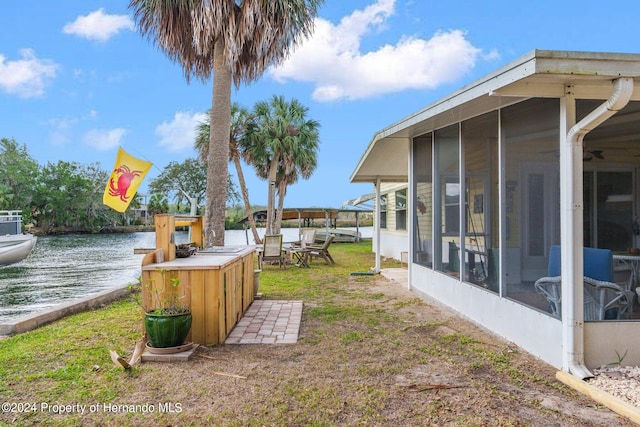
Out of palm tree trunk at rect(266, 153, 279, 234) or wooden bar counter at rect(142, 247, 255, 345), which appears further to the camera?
palm tree trunk at rect(266, 153, 279, 234)

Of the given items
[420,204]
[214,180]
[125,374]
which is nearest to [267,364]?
[125,374]

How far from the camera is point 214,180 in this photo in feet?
25.0

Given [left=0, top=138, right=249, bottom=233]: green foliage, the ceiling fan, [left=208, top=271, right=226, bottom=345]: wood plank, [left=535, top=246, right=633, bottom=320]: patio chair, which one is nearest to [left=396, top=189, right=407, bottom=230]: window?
the ceiling fan

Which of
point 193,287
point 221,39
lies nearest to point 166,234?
point 193,287

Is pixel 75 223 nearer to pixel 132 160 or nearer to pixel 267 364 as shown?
pixel 132 160

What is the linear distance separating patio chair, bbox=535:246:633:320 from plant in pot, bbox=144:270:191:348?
3313mm

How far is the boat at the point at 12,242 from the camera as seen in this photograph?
17.3m

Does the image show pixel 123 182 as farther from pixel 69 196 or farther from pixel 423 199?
pixel 69 196

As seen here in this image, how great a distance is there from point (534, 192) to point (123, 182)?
5.03m

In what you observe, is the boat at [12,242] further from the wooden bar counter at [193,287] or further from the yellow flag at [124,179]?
the wooden bar counter at [193,287]

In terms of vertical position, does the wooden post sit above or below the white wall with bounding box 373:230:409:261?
above

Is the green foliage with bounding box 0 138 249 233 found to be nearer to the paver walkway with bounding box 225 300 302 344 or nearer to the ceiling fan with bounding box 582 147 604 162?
the paver walkway with bounding box 225 300 302 344

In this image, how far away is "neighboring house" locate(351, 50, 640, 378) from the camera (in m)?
3.31

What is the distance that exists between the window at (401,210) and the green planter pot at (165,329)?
10276 millimetres
